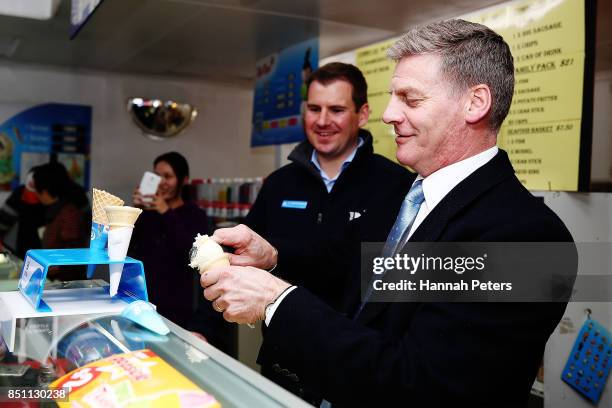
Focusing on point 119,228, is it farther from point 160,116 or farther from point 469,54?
point 160,116

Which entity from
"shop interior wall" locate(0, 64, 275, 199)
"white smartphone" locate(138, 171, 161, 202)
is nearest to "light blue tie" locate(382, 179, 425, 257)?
"white smartphone" locate(138, 171, 161, 202)

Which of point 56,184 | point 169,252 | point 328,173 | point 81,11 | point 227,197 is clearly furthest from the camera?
point 227,197

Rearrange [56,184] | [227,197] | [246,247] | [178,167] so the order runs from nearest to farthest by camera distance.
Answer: [246,247] < [178,167] < [56,184] < [227,197]

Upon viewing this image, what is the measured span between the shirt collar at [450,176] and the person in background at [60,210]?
3361 mm

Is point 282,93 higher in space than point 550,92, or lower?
higher

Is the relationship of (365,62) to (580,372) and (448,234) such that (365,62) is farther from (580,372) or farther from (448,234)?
(448,234)

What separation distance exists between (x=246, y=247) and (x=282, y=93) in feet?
12.4

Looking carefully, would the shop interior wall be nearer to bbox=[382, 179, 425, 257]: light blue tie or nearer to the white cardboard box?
the white cardboard box

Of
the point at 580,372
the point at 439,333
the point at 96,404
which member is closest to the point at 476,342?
the point at 439,333

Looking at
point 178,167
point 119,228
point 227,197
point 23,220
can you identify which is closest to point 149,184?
point 178,167

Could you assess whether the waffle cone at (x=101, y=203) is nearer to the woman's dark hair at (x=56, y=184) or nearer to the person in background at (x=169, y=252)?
the person in background at (x=169, y=252)

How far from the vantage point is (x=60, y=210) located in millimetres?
4441

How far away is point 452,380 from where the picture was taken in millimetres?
1165

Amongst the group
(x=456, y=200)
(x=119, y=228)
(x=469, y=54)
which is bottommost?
(x=119, y=228)
